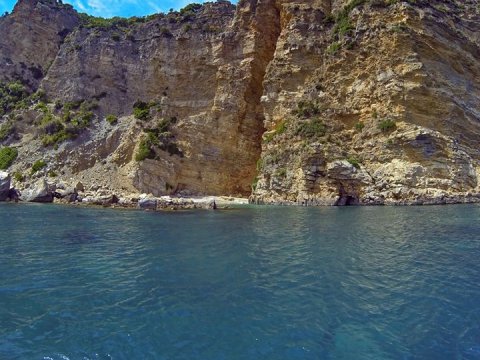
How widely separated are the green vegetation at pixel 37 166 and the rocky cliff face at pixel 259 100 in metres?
0.45

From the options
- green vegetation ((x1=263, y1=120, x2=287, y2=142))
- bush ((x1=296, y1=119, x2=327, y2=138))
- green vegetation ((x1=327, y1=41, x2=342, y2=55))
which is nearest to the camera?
bush ((x1=296, y1=119, x2=327, y2=138))

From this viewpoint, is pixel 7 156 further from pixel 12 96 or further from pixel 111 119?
pixel 12 96

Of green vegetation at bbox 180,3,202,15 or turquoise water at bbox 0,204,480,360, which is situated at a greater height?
green vegetation at bbox 180,3,202,15

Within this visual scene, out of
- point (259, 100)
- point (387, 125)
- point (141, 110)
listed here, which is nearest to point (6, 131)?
point (141, 110)

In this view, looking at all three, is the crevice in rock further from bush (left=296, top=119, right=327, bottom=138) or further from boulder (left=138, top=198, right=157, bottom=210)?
boulder (left=138, top=198, right=157, bottom=210)

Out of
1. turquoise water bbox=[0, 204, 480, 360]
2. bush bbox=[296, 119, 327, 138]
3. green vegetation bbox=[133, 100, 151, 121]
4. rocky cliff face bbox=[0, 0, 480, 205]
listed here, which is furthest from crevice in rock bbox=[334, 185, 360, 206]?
green vegetation bbox=[133, 100, 151, 121]

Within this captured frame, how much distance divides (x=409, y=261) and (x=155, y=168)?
128 feet

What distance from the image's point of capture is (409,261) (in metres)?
11.7

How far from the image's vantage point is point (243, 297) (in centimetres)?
862

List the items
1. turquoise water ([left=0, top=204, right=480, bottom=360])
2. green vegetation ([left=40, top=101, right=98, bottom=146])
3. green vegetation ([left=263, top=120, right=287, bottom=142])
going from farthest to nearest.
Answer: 1. green vegetation ([left=40, top=101, right=98, bottom=146])
2. green vegetation ([left=263, top=120, right=287, bottom=142])
3. turquoise water ([left=0, top=204, right=480, bottom=360])

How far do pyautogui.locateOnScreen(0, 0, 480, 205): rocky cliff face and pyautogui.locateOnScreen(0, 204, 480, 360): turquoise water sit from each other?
21.5 meters

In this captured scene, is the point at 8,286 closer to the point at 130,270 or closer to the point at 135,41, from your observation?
the point at 130,270

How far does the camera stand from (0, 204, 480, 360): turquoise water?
630 cm

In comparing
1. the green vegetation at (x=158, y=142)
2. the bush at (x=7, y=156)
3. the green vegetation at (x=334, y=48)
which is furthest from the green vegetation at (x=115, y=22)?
the green vegetation at (x=334, y=48)
